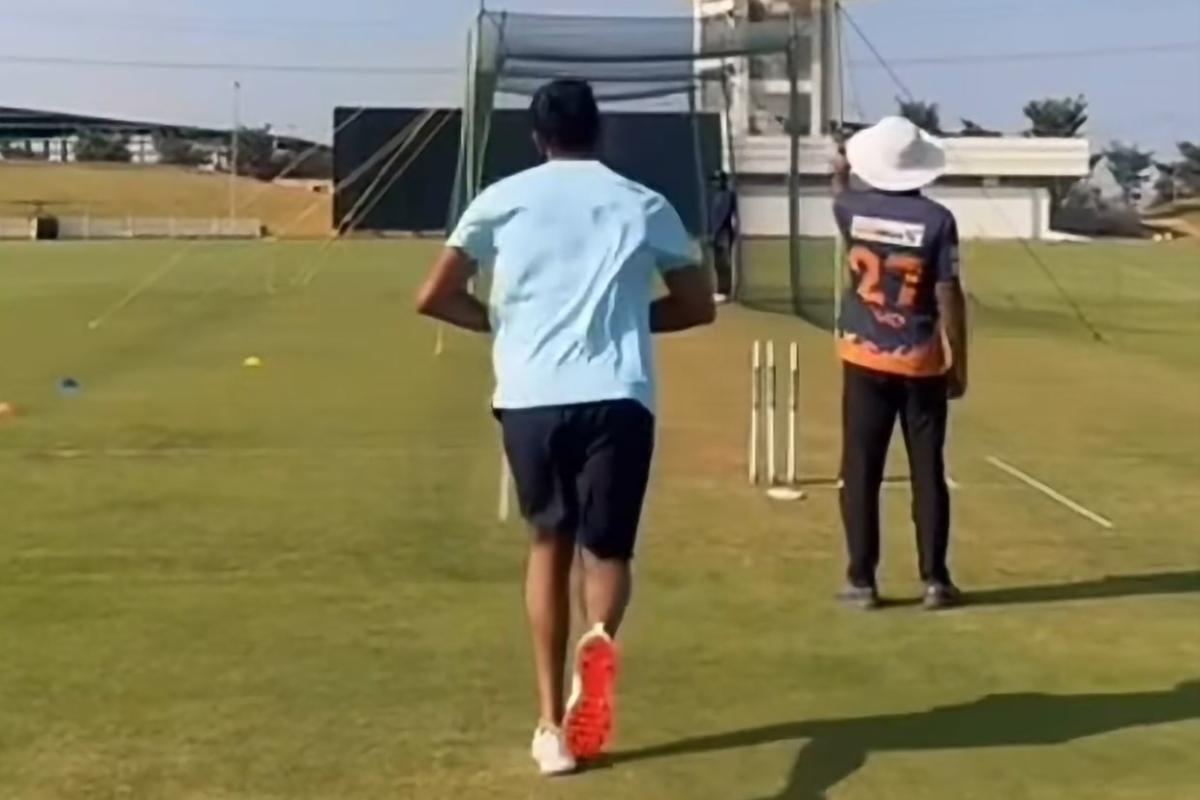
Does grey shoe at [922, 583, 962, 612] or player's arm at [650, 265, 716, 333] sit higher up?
player's arm at [650, 265, 716, 333]

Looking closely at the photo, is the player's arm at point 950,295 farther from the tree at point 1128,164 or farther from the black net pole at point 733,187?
the tree at point 1128,164

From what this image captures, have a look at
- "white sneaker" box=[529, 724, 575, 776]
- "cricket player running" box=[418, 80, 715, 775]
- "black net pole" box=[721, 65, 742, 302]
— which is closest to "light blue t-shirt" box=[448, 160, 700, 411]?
"cricket player running" box=[418, 80, 715, 775]

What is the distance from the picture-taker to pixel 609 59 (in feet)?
76.9

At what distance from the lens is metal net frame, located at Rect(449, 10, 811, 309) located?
2196 cm

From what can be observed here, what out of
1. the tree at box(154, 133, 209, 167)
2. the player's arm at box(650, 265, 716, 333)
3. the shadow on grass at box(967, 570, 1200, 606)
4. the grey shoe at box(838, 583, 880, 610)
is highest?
the tree at box(154, 133, 209, 167)

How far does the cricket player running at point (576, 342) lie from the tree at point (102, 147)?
329ft

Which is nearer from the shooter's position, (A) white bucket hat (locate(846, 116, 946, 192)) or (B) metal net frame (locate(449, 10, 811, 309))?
(A) white bucket hat (locate(846, 116, 946, 192))

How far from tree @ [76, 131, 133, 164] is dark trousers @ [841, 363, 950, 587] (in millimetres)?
Result: 98084

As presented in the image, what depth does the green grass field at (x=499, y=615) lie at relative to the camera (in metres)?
6.43

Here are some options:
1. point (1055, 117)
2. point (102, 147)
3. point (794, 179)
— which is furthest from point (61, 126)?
point (794, 179)

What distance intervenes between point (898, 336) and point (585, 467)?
2.65m

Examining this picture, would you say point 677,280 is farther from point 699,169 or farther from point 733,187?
point 699,169

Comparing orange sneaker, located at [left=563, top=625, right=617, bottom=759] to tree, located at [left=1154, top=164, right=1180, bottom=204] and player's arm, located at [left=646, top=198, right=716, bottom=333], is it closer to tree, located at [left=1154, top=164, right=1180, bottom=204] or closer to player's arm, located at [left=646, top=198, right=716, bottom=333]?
player's arm, located at [left=646, top=198, right=716, bottom=333]

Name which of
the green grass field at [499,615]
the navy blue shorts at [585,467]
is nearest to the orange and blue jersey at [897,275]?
the green grass field at [499,615]
